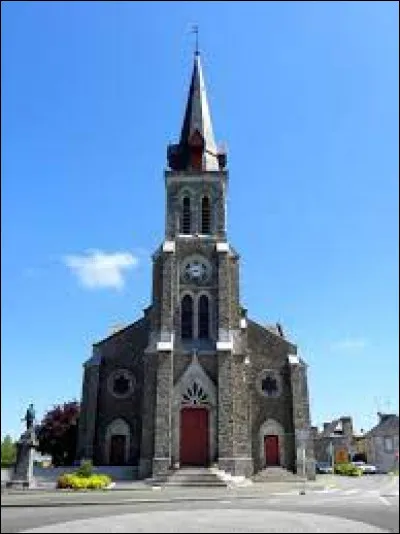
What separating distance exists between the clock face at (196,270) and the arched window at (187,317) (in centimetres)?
121

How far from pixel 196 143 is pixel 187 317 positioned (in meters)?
12.2

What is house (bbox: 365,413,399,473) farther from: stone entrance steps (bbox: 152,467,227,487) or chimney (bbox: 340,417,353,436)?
stone entrance steps (bbox: 152,467,227,487)

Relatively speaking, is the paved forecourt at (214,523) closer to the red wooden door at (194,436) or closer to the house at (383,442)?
the red wooden door at (194,436)

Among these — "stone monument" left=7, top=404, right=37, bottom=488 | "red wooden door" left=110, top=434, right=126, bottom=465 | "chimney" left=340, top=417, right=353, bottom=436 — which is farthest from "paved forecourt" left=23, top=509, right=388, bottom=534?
"chimney" left=340, top=417, right=353, bottom=436

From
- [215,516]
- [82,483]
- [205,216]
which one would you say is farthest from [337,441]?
[215,516]

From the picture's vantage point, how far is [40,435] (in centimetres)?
3975

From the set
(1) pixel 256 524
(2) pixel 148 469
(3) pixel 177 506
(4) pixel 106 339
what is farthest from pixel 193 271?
(1) pixel 256 524

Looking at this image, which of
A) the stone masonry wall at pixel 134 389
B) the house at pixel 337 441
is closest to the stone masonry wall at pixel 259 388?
the stone masonry wall at pixel 134 389

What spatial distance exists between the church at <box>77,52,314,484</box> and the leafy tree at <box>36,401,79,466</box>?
739 cm

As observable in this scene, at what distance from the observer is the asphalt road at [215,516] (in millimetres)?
11836

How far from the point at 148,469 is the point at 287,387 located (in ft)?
30.7

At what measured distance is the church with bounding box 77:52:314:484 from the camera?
101ft

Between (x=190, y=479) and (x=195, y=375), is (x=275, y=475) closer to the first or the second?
(x=190, y=479)

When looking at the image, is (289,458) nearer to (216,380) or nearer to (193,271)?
(216,380)
